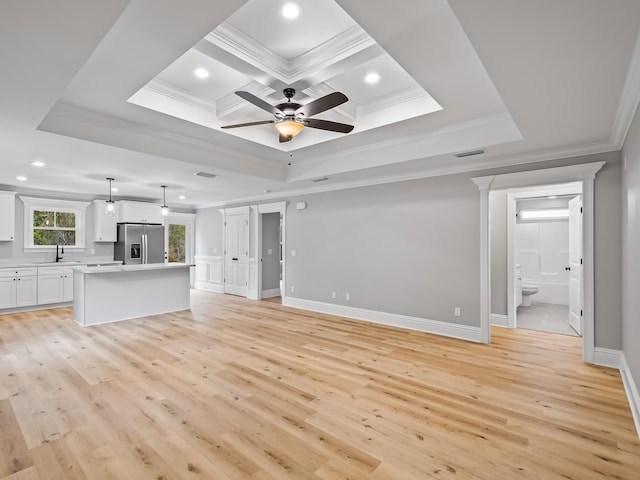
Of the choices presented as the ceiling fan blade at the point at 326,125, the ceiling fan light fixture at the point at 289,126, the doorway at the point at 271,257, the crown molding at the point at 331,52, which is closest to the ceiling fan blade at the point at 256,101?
the ceiling fan light fixture at the point at 289,126

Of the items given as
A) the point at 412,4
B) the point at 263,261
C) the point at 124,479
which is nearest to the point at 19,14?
the point at 412,4

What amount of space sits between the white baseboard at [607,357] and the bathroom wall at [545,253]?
171 inches

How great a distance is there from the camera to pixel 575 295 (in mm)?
5039

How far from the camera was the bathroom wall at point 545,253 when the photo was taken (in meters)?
7.38

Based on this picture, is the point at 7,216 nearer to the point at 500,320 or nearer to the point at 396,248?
the point at 396,248

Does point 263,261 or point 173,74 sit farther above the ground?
point 173,74

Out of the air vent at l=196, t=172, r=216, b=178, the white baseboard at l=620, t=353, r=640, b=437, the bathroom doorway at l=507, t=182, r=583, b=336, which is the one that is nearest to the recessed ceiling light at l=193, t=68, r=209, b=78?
the air vent at l=196, t=172, r=216, b=178

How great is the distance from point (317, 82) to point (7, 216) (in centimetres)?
709

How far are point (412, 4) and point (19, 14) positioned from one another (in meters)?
2.10

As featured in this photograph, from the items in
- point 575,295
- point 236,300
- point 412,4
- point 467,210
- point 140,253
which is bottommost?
point 236,300

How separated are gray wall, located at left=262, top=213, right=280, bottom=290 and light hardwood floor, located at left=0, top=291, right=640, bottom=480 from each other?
3.43m

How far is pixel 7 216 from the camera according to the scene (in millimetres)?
6312

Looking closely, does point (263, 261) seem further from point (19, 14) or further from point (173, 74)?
point (19, 14)

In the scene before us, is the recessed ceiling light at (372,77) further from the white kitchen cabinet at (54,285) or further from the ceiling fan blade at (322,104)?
the white kitchen cabinet at (54,285)
